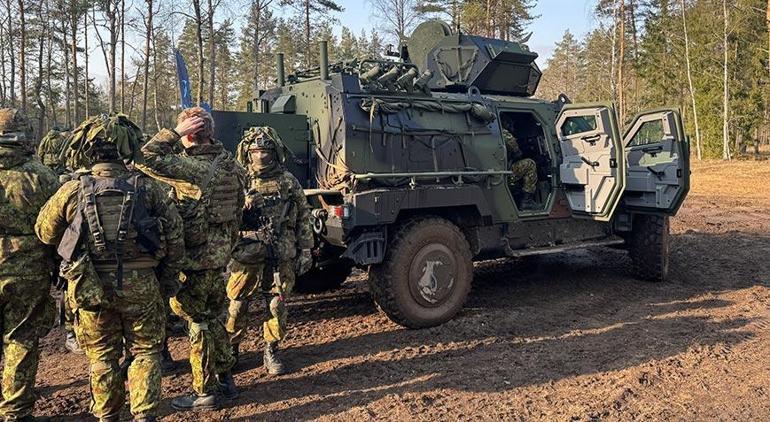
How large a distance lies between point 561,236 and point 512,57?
2.10 metres

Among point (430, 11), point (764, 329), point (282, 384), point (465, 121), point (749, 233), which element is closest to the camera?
point (282, 384)

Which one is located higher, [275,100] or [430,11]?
[430,11]

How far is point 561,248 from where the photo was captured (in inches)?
247

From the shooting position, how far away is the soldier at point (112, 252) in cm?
296

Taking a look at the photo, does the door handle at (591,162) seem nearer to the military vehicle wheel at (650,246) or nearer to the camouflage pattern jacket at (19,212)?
the military vehicle wheel at (650,246)

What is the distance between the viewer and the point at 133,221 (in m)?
3.02

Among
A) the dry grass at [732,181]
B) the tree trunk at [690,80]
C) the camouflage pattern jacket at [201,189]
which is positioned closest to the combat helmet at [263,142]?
the camouflage pattern jacket at [201,189]

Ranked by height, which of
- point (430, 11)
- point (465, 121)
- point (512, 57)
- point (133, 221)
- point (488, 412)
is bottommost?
point (488, 412)

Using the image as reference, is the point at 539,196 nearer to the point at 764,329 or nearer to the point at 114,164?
the point at 764,329

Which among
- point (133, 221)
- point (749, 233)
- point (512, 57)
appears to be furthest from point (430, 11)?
point (133, 221)

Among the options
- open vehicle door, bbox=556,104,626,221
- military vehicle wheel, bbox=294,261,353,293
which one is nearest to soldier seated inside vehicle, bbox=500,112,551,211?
open vehicle door, bbox=556,104,626,221

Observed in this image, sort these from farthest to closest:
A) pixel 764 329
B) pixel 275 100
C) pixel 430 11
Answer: pixel 430 11 → pixel 275 100 → pixel 764 329

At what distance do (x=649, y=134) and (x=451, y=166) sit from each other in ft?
9.86

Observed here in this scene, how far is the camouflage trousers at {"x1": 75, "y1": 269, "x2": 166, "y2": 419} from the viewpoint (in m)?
3.07
